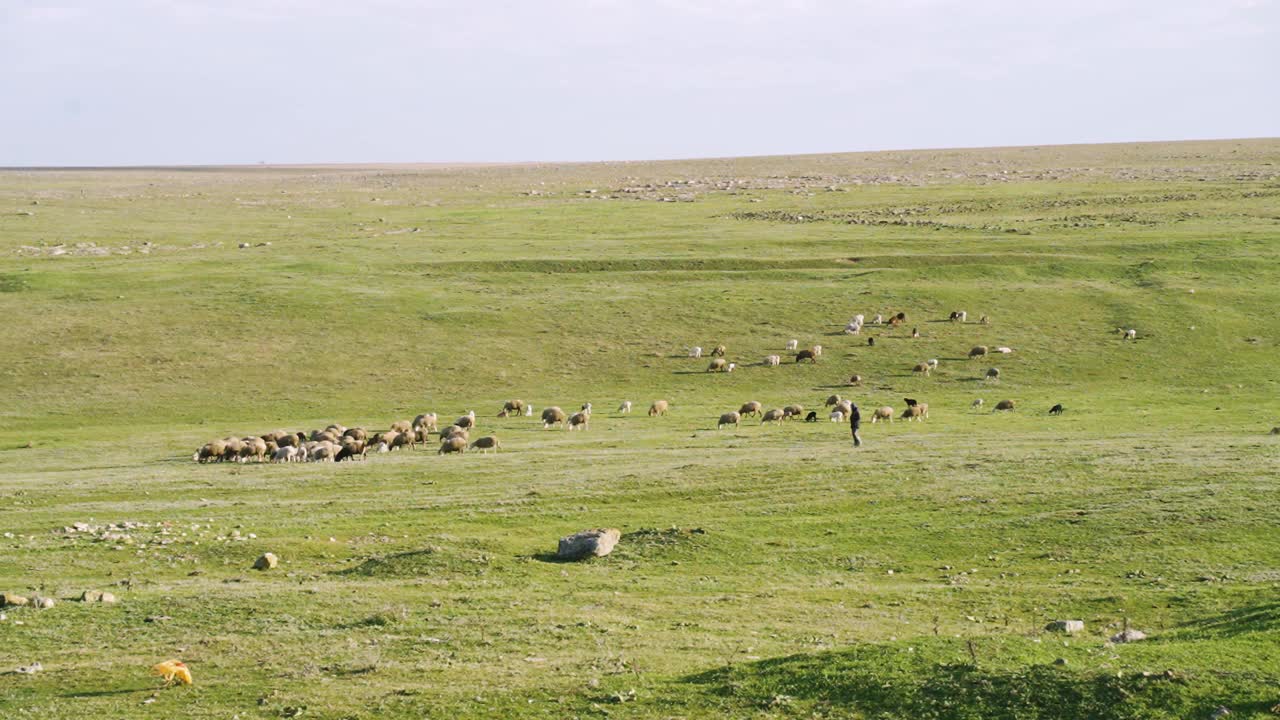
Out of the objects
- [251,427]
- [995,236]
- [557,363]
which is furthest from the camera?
[995,236]

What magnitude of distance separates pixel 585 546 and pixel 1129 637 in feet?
35.1

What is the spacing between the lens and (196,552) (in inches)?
996

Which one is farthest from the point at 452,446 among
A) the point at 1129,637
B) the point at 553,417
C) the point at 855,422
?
the point at 1129,637

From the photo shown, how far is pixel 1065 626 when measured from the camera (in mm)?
19359

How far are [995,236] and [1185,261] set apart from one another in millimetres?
14320

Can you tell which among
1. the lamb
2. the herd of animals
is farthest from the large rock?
the lamb

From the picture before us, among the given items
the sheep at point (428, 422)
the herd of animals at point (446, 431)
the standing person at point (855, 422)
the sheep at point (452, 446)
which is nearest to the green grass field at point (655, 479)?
the standing person at point (855, 422)

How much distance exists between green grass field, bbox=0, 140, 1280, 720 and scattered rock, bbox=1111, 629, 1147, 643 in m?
0.65

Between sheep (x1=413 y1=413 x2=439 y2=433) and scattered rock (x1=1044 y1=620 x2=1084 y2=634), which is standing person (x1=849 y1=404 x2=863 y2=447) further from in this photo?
scattered rock (x1=1044 y1=620 x2=1084 y2=634)

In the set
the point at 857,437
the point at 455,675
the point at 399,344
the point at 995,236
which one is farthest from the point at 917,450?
the point at 995,236

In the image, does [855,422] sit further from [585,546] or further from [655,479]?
[585,546]

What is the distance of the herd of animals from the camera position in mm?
39062

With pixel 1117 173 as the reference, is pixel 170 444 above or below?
below

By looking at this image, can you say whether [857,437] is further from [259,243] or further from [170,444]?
[259,243]
